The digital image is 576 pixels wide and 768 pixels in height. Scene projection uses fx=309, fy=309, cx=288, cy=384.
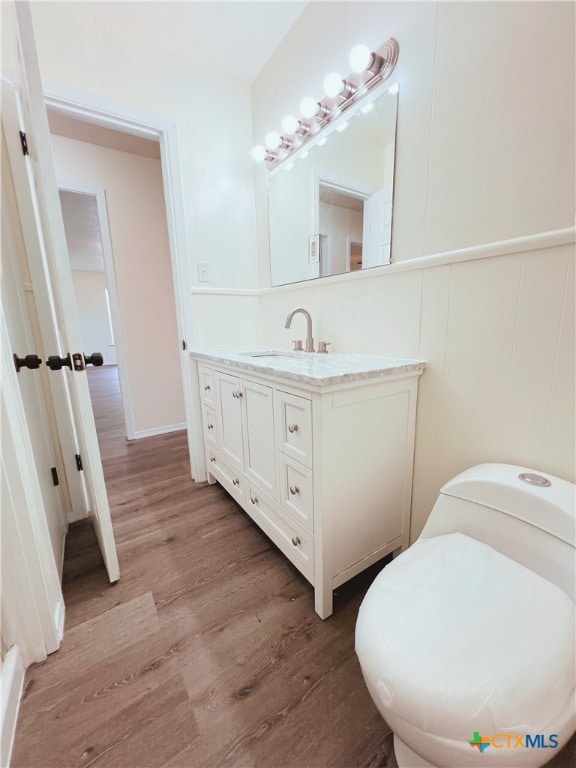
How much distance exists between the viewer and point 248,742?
0.77 m

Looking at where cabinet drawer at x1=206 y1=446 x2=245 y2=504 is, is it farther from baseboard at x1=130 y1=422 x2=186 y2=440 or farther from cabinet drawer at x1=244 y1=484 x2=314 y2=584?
baseboard at x1=130 y1=422 x2=186 y2=440

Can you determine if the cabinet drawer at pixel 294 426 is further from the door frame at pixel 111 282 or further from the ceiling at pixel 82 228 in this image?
the ceiling at pixel 82 228

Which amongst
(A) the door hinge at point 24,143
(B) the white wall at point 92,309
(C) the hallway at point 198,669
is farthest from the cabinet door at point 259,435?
(B) the white wall at point 92,309

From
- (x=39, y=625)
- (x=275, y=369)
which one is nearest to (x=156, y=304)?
(x=275, y=369)

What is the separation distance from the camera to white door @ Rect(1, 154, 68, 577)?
1096mm

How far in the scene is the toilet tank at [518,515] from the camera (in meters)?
0.71

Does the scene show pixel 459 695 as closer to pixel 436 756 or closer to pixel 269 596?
pixel 436 756

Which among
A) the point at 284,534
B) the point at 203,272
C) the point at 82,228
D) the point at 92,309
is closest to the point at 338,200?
the point at 203,272

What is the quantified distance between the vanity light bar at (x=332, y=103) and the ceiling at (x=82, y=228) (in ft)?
5.73

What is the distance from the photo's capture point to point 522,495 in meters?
0.78

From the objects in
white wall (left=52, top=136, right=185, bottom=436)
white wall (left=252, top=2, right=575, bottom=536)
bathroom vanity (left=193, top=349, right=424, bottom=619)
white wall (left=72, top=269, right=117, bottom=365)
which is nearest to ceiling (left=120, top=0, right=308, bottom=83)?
white wall (left=252, top=2, right=575, bottom=536)

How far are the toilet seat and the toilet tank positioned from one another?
0.06 metres

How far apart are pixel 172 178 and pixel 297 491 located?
1743mm

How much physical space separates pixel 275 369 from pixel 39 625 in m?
1.08
